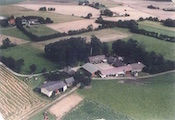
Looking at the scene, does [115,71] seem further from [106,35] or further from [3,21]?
[3,21]

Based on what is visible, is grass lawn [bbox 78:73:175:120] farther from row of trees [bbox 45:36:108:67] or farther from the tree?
the tree

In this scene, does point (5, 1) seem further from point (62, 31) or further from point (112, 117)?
point (112, 117)

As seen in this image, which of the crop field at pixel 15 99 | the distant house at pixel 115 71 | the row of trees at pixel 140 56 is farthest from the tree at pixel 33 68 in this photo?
the row of trees at pixel 140 56

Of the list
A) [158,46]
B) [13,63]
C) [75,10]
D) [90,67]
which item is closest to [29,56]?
[13,63]

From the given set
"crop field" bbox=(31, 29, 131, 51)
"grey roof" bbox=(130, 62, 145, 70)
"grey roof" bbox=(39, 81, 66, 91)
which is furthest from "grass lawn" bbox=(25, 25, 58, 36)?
"grey roof" bbox=(130, 62, 145, 70)

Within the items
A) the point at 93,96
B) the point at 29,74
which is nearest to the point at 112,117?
the point at 93,96

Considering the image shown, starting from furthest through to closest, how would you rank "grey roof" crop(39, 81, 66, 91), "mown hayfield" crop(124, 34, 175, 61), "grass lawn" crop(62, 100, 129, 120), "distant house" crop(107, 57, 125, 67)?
1. "mown hayfield" crop(124, 34, 175, 61)
2. "distant house" crop(107, 57, 125, 67)
3. "grey roof" crop(39, 81, 66, 91)
4. "grass lawn" crop(62, 100, 129, 120)

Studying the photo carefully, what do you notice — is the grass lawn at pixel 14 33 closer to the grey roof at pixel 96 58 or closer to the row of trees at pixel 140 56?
the grey roof at pixel 96 58
